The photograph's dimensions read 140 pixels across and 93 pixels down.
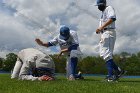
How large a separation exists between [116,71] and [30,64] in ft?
9.71

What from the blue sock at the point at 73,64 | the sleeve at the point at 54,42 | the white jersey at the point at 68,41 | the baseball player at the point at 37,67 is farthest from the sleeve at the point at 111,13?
the sleeve at the point at 54,42

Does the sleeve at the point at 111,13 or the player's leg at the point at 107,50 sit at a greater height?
the sleeve at the point at 111,13

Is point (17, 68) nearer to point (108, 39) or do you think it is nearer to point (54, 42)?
point (54, 42)

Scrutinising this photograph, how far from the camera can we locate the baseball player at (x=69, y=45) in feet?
42.8

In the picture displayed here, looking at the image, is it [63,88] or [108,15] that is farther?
[108,15]

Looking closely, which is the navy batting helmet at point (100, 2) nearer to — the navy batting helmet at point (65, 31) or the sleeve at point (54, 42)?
the navy batting helmet at point (65, 31)

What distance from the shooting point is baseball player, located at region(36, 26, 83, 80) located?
42.8 ft

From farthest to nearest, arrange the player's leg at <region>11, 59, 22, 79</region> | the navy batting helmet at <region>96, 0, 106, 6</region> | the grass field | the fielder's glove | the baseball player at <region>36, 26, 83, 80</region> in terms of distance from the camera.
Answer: the baseball player at <region>36, 26, 83, 80</region>
the navy batting helmet at <region>96, 0, 106, 6</region>
the player's leg at <region>11, 59, 22, 79</region>
the fielder's glove
the grass field

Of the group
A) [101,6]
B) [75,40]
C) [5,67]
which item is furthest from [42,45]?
[5,67]

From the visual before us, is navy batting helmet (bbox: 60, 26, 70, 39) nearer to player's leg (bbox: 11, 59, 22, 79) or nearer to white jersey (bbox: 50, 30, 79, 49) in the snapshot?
white jersey (bbox: 50, 30, 79, 49)

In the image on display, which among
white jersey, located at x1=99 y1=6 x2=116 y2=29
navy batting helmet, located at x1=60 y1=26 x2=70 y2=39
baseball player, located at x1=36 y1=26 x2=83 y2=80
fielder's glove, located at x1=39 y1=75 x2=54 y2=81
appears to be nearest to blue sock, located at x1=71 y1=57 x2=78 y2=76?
baseball player, located at x1=36 y1=26 x2=83 y2=80

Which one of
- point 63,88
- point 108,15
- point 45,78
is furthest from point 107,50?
point 63,88

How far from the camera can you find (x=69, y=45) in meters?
13.5

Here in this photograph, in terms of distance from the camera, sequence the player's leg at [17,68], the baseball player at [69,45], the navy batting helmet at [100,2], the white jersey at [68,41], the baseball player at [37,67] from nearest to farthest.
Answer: the baseball player at [37,67] → the player's leg at [17,68] → the navy batting helmet at [100,2] → the baseball player at [69,45] → the white jersey at [68,41]
